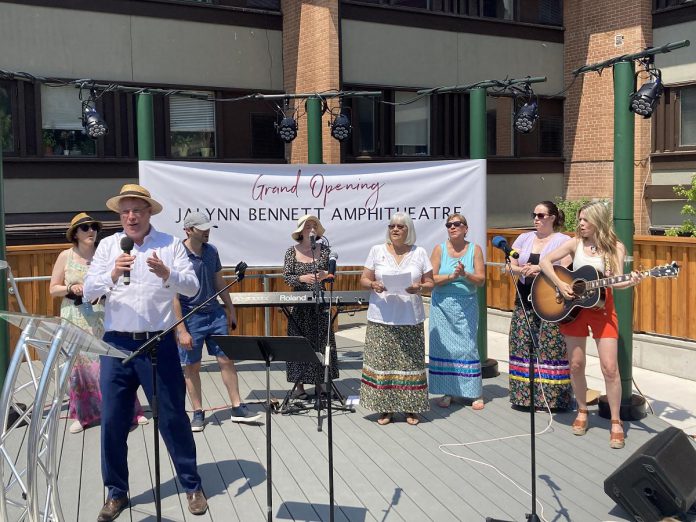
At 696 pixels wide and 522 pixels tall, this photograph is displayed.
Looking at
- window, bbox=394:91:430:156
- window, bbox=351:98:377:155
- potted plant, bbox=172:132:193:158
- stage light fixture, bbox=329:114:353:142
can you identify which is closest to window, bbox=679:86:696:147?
window, bbox=394:91:430:156

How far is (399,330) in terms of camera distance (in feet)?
21.9

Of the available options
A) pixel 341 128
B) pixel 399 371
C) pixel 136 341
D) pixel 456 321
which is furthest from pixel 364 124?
pixel 136 341

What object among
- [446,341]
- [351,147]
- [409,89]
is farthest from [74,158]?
[446,341]

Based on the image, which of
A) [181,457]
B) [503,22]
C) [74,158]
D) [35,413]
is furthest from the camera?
[503,22]

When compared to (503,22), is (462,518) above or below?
below

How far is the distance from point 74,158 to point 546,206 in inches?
356

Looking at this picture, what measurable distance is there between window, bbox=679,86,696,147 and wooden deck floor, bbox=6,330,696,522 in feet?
32.8

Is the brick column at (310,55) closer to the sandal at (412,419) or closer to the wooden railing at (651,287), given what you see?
the wooden railing at (651,287)

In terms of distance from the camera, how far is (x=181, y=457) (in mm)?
4969

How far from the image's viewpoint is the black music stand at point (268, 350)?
450 cm

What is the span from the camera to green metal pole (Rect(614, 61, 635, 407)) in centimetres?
677

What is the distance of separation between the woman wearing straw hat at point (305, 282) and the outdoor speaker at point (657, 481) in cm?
308

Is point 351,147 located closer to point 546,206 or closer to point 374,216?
point 374,216

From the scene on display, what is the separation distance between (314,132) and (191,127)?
5441 millimetres
